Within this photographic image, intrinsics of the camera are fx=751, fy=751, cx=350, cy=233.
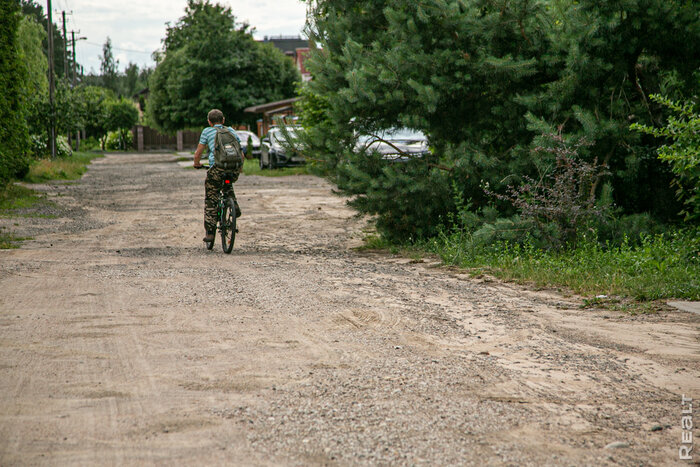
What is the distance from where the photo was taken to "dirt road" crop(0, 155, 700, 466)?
3.62m

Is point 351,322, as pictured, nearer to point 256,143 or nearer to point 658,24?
point 658,24

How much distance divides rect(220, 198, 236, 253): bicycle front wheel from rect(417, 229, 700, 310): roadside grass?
275cm

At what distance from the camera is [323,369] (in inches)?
190

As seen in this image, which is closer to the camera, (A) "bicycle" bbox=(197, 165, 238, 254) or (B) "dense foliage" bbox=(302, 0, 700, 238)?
(B) "dense foliage" bbox=(302, 0, 700, 238)

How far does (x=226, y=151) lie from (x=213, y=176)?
518 millimetres

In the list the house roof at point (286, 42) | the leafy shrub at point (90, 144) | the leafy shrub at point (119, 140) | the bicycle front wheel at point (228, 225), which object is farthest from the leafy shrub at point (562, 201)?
the house roof at point (286, 42)

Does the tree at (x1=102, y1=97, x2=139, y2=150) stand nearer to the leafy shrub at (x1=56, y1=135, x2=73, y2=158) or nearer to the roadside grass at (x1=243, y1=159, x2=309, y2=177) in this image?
the leafy shrub at (x1=56, y1=135, x2=73, y2=158)

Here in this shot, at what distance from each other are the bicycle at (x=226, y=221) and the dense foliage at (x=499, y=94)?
55.2 inches

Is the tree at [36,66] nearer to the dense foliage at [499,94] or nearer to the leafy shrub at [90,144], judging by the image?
the leafy shrub at [90,144]

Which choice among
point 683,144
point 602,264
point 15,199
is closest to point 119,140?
point 15,199

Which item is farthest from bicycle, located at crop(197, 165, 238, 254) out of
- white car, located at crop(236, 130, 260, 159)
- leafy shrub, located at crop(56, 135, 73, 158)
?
leafy shrub, located at crop(56, 135, 73, 158)

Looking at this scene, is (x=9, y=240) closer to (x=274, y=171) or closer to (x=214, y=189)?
(x=214, y=189)

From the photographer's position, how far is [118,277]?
8.27 meters

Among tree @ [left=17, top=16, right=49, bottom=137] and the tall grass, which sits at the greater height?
tree @ [left=17, top=16, right=49, bottom=137]
